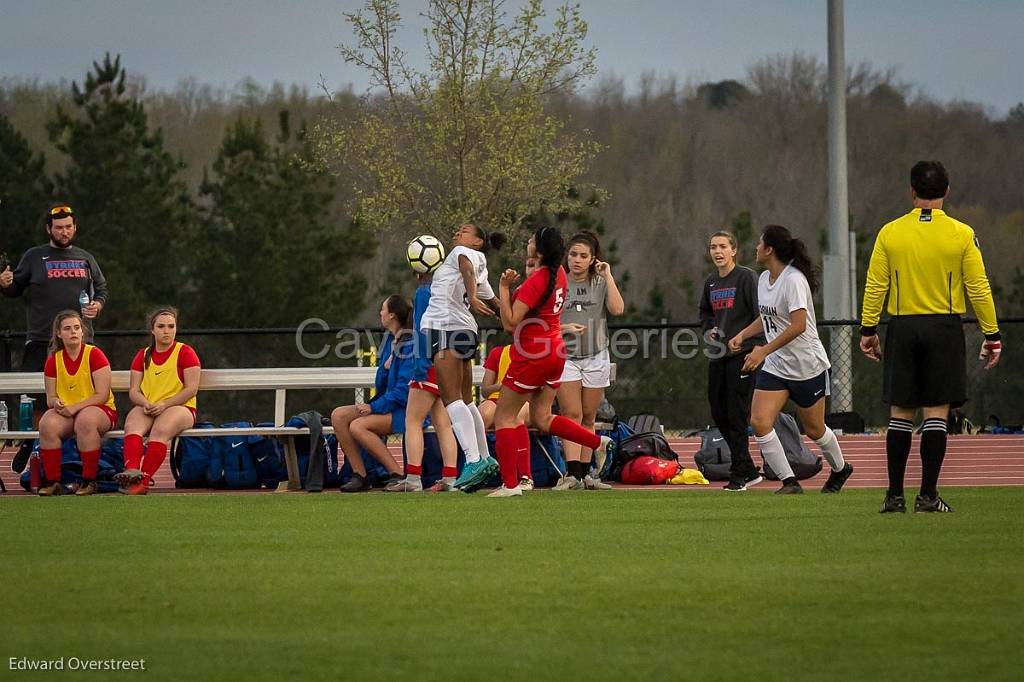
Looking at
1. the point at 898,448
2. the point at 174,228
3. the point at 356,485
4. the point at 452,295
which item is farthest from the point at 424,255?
the point at 174,228

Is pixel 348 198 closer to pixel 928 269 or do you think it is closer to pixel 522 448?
pixel 522 448

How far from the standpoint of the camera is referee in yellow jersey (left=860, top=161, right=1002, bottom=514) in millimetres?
8312

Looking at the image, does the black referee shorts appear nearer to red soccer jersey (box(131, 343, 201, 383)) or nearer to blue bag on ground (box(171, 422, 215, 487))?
red soccer jersey (box(131, 343, 201, 383))

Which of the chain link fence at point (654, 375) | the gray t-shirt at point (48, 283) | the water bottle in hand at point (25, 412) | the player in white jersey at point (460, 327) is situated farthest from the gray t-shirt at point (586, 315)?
the chain link fence at point (654, 375)

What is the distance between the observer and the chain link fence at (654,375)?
24.6m

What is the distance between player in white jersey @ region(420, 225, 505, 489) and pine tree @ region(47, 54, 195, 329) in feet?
64.9

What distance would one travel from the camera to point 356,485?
11836 mm

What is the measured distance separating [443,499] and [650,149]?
44.6 m

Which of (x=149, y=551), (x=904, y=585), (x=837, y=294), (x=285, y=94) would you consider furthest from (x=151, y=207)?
(x=904, y=585)

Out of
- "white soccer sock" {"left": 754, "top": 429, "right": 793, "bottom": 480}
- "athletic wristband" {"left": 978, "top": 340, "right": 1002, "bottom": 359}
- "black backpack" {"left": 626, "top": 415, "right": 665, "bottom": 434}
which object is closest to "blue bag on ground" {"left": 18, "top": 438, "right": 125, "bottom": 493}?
"black backpack" {"left": 626, "top": 415, "right": 665, "bottom": 434}

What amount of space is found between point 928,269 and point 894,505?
133 cm

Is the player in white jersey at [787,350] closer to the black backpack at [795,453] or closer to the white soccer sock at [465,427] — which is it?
the white soccer sock at [465,427]

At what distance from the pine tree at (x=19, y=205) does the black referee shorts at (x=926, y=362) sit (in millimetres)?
24116

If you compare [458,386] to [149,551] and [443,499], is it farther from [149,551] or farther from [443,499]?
[149,551]
